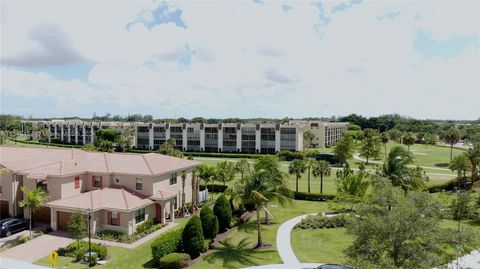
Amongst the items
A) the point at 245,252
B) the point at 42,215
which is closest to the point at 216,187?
the point at 42,215

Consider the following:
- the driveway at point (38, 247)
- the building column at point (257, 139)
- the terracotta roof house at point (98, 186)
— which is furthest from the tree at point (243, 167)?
the building column at point (257, 139)

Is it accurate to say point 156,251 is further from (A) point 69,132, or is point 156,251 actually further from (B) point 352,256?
(A) point 69,132

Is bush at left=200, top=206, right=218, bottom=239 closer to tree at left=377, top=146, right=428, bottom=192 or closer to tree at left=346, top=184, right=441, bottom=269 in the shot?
tree at left=346, top=184, right=441, bottom=269

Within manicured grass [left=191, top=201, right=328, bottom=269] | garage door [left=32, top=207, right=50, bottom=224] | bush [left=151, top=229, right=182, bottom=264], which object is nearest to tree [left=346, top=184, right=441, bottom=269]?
manicured grass [left=191, top=201, right=328, bottom=269]

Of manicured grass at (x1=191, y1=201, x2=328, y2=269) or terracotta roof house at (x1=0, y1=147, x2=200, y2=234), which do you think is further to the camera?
terracotta roof house at (x1=0, y1=147, x2=200, y2=234)

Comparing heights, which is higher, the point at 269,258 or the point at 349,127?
the point at 349,127

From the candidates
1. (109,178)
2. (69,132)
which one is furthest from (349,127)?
(109,178)
